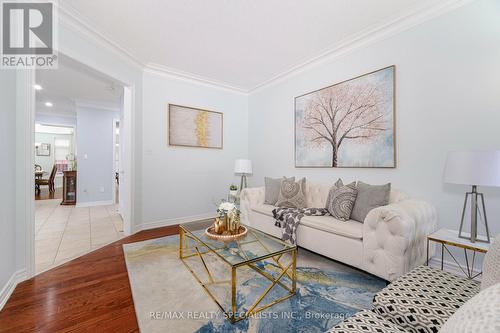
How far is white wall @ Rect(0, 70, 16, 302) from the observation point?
170cm

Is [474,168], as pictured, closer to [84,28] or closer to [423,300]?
[423,300]

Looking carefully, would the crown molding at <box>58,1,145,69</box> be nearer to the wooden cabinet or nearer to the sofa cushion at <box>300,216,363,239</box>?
the sofa cushion at <box>300,216,363,239</box>

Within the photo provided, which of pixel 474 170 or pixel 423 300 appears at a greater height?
pixel 474 170

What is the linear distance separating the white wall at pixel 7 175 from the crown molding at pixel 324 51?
0.91m

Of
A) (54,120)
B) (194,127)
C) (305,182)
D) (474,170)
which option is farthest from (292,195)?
(54,120)

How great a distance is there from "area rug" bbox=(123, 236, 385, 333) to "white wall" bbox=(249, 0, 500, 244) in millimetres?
1136

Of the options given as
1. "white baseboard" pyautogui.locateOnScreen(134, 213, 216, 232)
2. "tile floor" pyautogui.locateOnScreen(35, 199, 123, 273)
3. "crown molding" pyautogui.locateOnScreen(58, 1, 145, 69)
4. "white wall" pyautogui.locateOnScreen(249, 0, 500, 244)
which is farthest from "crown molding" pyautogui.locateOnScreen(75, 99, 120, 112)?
"white wall" pyautogui.locateOnScreen(249, 0, 500, 244)

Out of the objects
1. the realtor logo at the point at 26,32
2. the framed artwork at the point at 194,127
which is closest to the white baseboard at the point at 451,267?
the framed artwork at the point at 194,127

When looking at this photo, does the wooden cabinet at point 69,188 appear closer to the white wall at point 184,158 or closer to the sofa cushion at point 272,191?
the white wall at point 184,158

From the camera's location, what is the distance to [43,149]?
9.21m

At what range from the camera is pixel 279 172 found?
3932 mm

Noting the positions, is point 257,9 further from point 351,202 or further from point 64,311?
point 64,311

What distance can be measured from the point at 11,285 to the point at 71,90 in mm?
4135

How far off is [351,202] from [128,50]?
3467 millimetres
